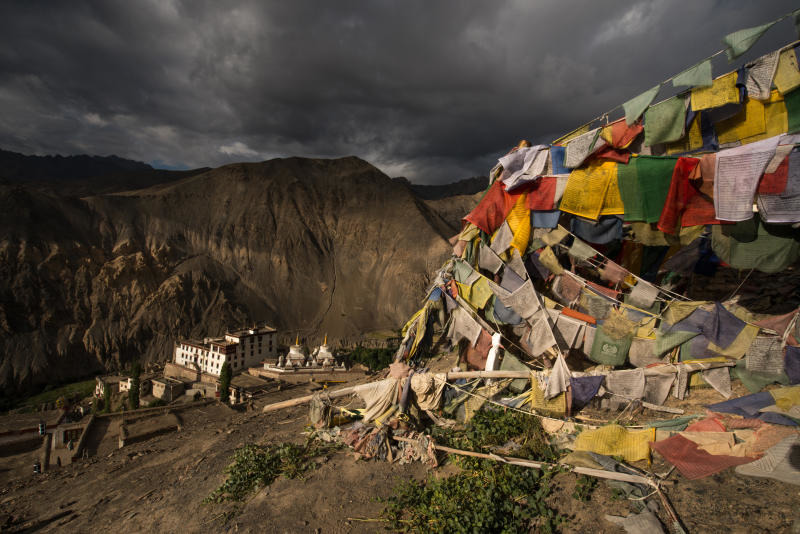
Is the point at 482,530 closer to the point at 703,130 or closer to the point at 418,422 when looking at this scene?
the point at 418,422

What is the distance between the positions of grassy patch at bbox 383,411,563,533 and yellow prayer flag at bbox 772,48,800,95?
262 inches

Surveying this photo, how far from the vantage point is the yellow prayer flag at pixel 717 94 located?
252 inches

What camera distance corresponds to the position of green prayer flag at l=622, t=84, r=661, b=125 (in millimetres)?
7035

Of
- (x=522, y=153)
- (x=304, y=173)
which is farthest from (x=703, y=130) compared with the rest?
(x=304, y=173)

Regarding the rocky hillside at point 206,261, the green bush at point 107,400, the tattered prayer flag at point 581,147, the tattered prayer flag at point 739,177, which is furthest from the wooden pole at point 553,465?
the rocky hillside at point 206,261

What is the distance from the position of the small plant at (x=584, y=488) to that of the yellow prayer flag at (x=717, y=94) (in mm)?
6323

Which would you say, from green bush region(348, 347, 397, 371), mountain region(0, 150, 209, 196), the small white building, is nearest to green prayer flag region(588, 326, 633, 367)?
green bush region(348, 347, 397, 371)

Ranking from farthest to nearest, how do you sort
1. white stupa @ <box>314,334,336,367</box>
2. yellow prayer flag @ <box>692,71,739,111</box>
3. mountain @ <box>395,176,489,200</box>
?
mountain @ <box>395,176,489,200</box>
white stupa @ <box>314,334,336,367</box>
yellow prayer flag @ <box>692,71,739,111</box>

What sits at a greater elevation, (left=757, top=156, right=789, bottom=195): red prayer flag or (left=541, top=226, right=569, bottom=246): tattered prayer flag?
(left=757, top=156, right=789, bottom=195): red prayer flag

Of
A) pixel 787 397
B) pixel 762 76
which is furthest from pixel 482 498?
pixel 762 76

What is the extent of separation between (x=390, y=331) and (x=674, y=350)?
3391cm

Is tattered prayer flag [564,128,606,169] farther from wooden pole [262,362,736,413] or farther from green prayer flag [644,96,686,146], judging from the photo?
wooden pole [262,362,736,413]

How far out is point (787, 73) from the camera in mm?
5973

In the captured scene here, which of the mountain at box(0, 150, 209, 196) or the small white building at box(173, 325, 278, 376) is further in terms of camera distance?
the mountain at box(0, 150, 209, 196)
